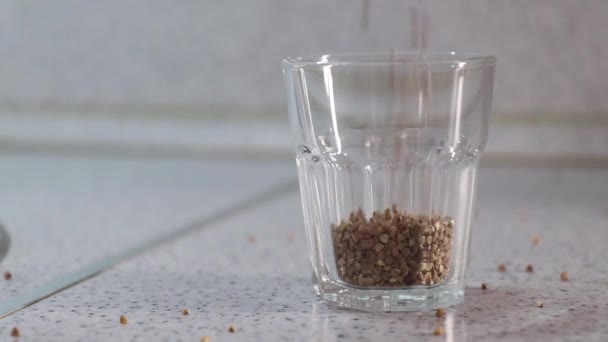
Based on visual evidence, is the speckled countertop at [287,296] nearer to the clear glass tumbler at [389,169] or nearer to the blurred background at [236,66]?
the clear glass tumbler at [389,169]

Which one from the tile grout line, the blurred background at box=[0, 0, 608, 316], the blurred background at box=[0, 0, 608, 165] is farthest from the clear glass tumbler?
the blurred background at box=[0, 0, 608, 165]

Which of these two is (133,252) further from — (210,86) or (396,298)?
(210,86)

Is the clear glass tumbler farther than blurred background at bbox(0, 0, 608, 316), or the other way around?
blurred background at bbox(0, 0, 608, 316)

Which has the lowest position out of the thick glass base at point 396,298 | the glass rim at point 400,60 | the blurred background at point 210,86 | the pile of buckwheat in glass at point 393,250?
the thick glass base at point 396,298

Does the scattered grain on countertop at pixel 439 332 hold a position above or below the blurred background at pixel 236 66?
below

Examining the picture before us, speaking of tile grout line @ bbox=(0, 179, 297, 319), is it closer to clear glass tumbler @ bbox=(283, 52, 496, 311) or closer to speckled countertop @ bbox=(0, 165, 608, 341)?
speckled countertop @ bbox=(0, 165, 608, 341)

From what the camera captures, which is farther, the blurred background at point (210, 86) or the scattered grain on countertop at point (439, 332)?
the blurred background at point (210, 86)

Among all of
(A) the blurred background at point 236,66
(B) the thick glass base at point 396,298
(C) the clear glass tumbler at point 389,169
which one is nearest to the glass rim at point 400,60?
(C) the clear glass tumbler at point 389,169
